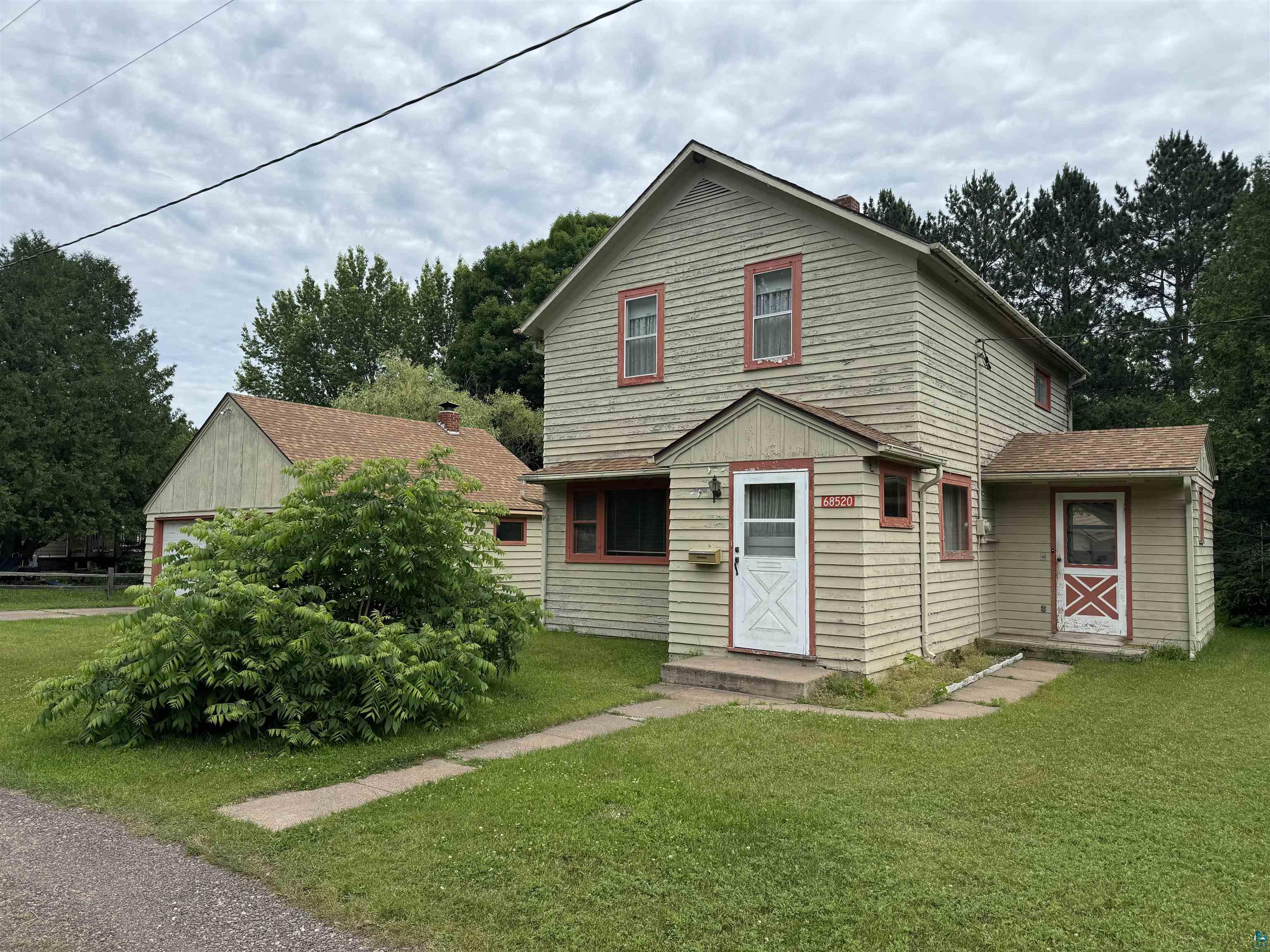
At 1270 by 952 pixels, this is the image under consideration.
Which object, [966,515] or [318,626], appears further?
[966,515]

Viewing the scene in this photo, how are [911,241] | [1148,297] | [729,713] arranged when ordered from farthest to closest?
[1148,297], [911,241], [729,713]

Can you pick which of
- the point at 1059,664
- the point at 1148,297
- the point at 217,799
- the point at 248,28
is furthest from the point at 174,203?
the point at 1148,297

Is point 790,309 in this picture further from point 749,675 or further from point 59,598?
point 59,598

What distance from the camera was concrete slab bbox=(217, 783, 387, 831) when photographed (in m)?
4.82

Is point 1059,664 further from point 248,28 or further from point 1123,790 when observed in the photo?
point 248,28

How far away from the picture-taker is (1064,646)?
38.2 ft

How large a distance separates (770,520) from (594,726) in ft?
11.4

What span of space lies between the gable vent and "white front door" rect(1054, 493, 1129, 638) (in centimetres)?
668

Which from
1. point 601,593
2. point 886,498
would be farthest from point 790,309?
point 601,593

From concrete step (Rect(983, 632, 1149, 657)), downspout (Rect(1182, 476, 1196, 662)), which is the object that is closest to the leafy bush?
concrete step (Rect(983, 632, 1149, 657))

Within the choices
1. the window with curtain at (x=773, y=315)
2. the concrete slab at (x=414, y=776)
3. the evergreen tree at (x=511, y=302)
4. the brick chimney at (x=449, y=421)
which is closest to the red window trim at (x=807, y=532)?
the window with curtain at (x=773, y=315)

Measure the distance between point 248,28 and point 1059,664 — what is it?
12.1 m

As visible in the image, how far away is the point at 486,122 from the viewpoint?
Answer: 9023mm

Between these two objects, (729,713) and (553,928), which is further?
(729,713)
